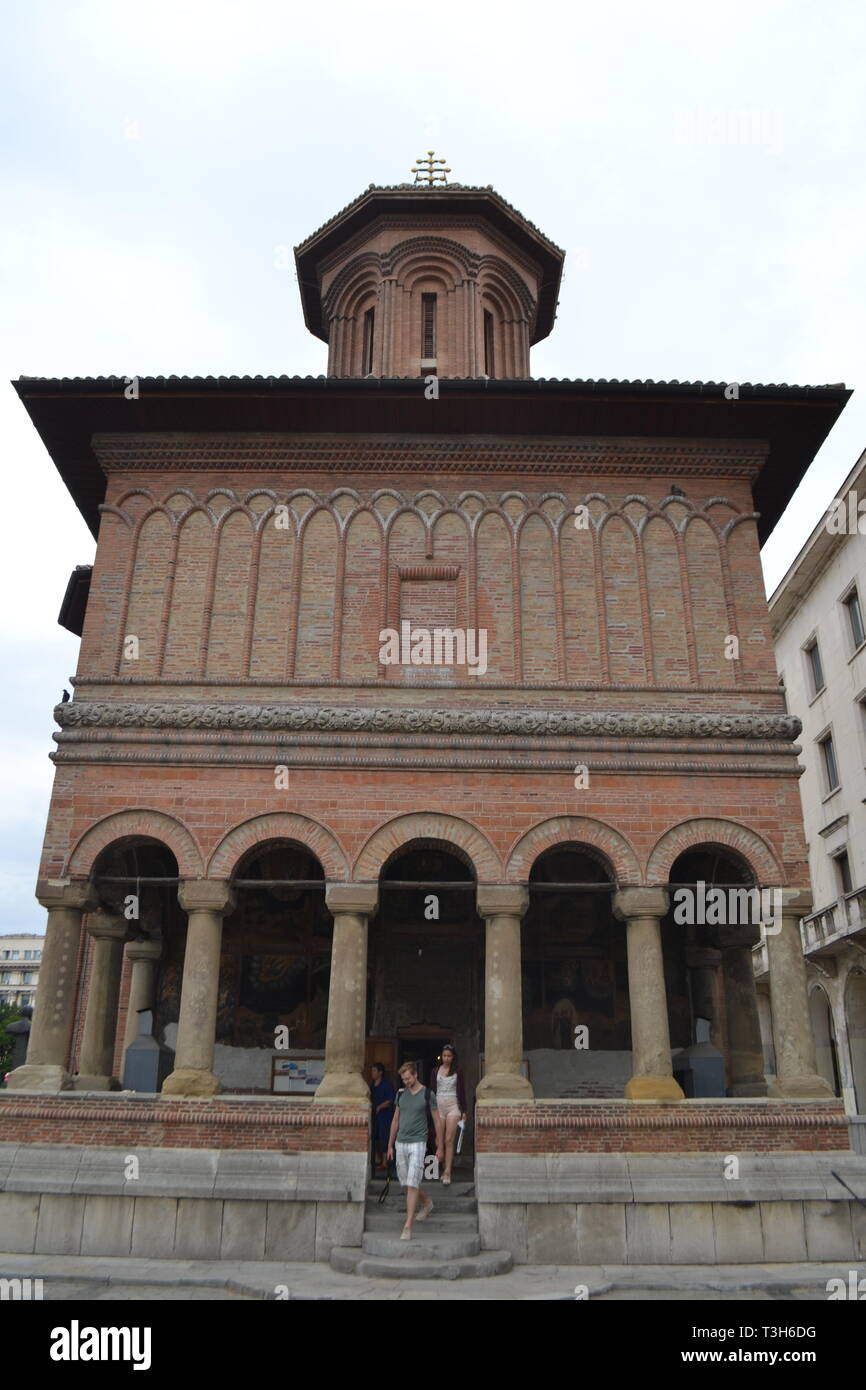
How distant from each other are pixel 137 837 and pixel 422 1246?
5.83m

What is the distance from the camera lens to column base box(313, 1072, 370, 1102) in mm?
11148

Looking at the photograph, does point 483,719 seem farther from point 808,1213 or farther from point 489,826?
point 808,1213

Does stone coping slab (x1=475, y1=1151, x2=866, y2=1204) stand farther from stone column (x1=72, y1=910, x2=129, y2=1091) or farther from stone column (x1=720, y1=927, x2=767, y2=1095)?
stone column (x1=72, y1=910, x2=129, y2=1091)

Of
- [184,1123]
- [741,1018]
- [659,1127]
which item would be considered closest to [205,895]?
[184,1123]

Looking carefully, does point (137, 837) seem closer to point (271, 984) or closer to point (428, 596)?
point (271, 984)

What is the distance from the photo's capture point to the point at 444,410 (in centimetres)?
1402

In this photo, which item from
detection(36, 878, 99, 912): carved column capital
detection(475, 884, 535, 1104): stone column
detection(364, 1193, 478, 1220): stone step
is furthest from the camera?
detection(36, 878, 99, 912): carved column capital

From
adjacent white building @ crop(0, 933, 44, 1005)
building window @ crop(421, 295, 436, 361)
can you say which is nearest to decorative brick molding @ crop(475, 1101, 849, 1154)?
building window @ crop(421, 295, 436, 361)

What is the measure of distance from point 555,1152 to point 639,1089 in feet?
4.03

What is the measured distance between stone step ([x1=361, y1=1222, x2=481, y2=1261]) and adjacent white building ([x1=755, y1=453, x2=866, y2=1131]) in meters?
14.6

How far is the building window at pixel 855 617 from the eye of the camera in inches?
942

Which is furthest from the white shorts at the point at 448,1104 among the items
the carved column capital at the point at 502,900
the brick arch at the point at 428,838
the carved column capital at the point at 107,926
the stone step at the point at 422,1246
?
the carved column capital at the point at 107,926

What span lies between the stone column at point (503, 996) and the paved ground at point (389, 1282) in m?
1.83

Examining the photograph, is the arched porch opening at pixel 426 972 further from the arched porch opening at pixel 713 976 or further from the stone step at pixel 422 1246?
the stone step at pixel 422 1246
